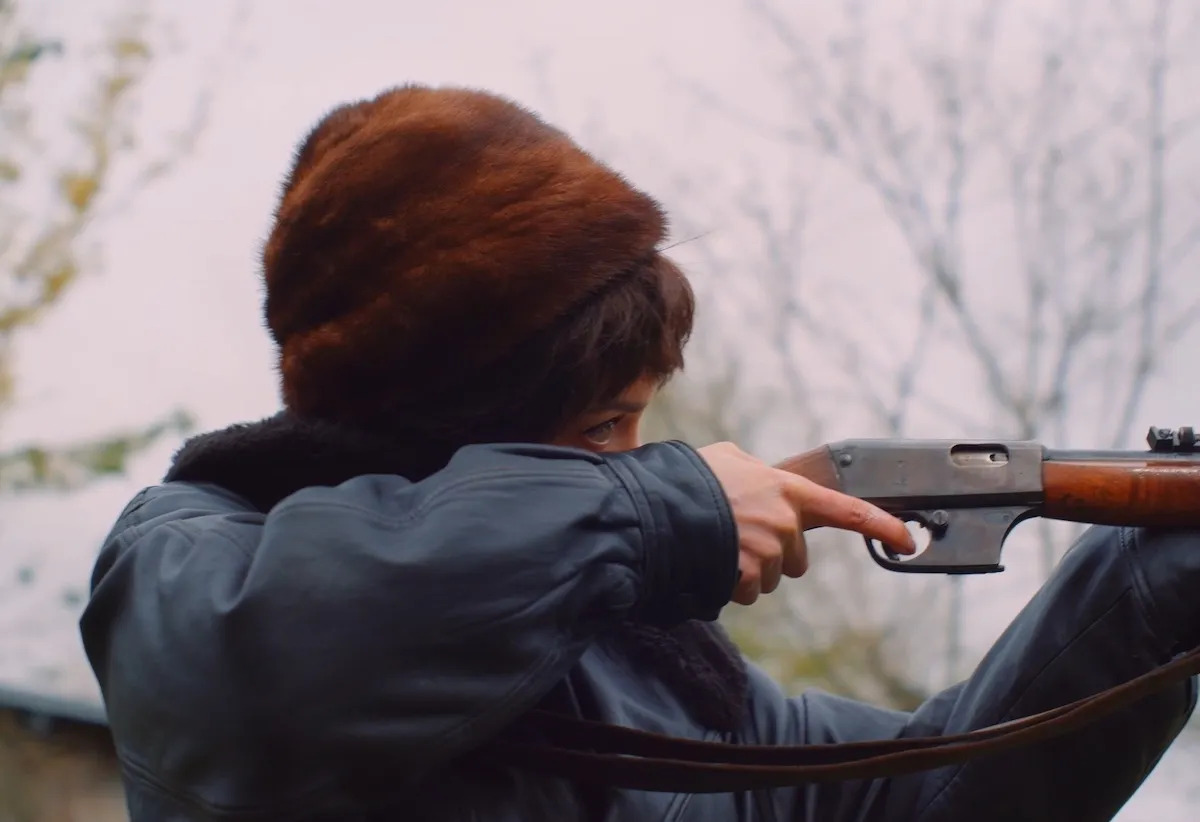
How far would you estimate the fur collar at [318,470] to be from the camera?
1233 mm

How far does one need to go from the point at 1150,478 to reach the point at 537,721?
2.08ft

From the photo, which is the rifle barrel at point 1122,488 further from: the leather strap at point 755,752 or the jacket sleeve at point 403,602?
the jacket sleeve at point 403,602

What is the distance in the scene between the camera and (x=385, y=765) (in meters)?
1.04

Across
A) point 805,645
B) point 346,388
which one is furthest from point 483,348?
point 805,645

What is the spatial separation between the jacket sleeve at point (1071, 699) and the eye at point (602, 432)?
1.46 ft

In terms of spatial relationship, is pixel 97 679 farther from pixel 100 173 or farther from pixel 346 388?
pixel 100 173

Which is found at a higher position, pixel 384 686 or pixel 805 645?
pixel 384 686

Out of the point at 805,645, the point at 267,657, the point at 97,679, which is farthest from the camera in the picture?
the point at 805,645

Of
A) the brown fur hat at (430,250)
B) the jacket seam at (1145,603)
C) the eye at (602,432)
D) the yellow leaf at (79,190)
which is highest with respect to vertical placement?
the yellow leaf at (79,190)

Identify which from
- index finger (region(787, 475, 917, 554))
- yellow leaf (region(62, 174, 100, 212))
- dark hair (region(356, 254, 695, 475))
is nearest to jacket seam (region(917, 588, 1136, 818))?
index finger (region(787, 475, 917, 554))

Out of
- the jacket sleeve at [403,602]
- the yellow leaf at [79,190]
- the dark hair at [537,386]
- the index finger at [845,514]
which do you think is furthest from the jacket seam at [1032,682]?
the yellow leaf at [79,190]

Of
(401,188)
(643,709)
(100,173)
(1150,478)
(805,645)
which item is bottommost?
(805,645)

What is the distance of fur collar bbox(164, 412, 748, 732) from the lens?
4.05 feet

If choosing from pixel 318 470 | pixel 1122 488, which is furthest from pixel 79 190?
pixel 1122 488
